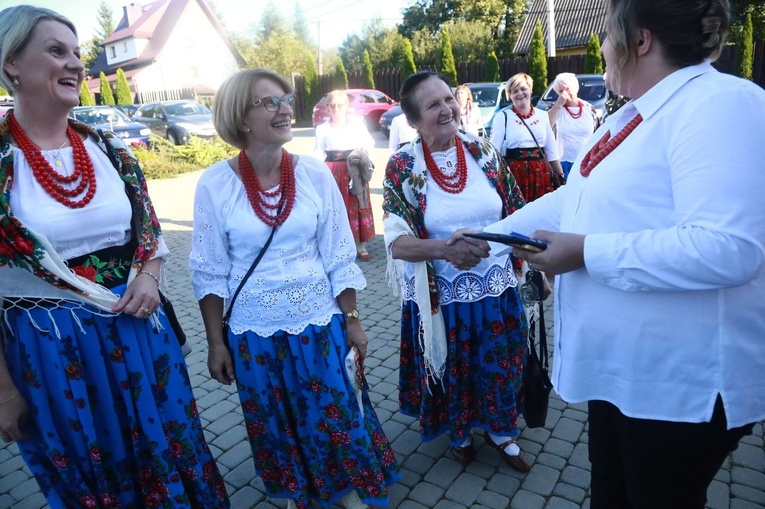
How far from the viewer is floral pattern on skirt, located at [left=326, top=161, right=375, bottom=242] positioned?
Answer: 21.2 feet

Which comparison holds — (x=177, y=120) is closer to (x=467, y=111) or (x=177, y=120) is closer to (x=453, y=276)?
(x=467, y=111)

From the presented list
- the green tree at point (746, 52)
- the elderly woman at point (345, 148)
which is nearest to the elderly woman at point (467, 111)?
the elderly woman at point (345, 148)

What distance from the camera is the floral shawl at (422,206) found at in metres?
2.69

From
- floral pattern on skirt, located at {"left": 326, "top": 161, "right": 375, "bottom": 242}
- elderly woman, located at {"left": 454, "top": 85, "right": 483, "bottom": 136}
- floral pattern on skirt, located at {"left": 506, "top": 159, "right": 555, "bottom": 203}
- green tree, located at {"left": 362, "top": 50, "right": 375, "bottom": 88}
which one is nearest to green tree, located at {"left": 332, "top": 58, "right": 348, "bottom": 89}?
green tree, located at {"left": 362, "top": 50, "right": 375, "bottom": 88}

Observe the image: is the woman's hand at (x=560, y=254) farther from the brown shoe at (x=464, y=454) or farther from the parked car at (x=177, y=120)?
the parked car at (x=177, y=120)

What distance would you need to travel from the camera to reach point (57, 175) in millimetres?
2018

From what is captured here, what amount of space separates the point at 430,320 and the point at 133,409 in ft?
4.42

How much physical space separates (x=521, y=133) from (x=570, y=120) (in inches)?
46.4

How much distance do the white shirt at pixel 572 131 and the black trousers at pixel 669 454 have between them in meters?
5.14

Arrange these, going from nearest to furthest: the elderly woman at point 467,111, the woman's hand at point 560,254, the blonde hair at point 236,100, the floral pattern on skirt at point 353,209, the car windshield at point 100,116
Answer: the woman's hand at point 560,254 → the blonde hair at point 236,100 → the floral pattern on skirt at point 353,209 → the elderly woman at point 467,111 → the car windshield at point 100,116

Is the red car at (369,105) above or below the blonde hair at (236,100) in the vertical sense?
below

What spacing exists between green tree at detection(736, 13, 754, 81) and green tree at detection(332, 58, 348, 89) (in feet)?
53.4

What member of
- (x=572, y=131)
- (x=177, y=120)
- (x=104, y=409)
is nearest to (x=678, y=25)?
(x=104, y=409)

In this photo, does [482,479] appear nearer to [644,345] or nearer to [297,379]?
[297,379]
